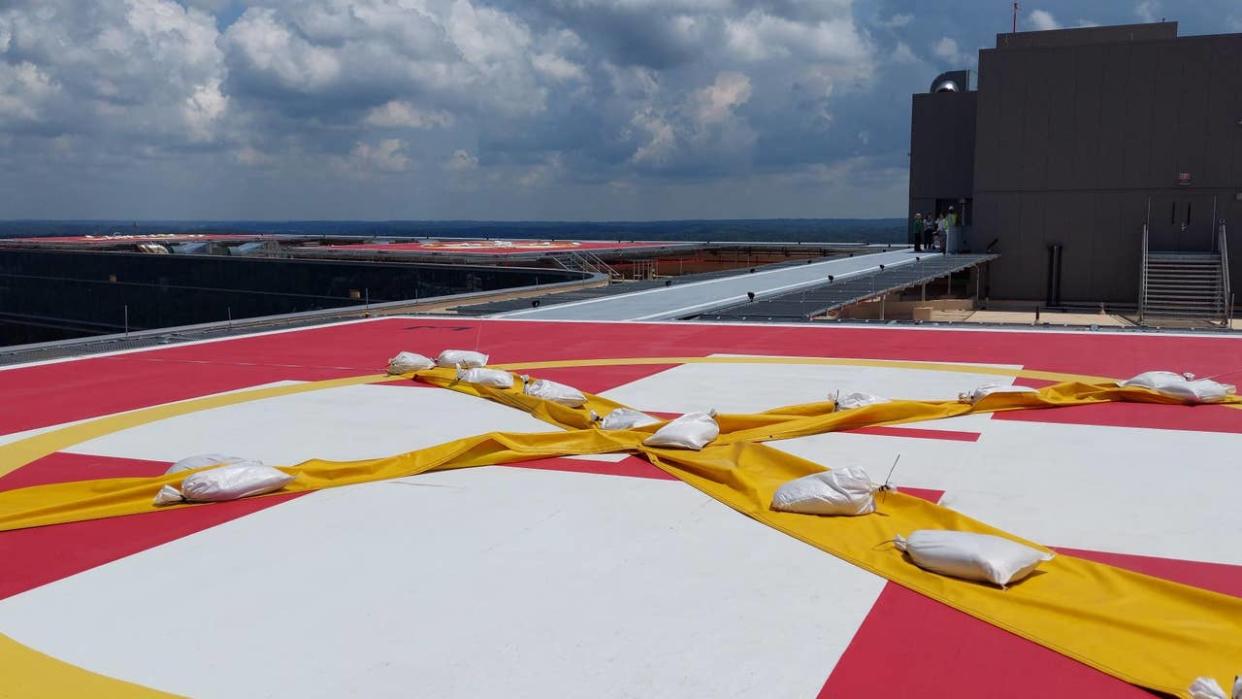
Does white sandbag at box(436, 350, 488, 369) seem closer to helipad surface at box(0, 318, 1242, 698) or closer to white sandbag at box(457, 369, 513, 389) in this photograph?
white sandbag at box(457, 369, 513, 389)

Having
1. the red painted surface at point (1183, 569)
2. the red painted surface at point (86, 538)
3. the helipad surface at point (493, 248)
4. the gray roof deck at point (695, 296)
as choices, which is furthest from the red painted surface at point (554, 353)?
the helipad surface at point (493, 248)

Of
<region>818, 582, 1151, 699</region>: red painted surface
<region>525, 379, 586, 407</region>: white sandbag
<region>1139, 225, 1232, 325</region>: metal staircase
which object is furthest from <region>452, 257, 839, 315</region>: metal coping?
<region>818, 582, 1151, 699</region>: red painted surface

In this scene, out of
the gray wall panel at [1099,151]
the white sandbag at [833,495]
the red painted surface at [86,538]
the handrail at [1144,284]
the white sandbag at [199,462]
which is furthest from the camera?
the gray wall panel at [1099,151]

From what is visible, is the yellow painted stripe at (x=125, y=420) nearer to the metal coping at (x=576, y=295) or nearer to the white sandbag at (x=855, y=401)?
the white sandbag at (x=855, y=401)

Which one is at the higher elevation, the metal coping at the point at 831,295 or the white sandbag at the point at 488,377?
the metal coping at the point at 831,295

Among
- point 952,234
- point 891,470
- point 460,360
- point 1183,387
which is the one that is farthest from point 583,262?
point 891,470
